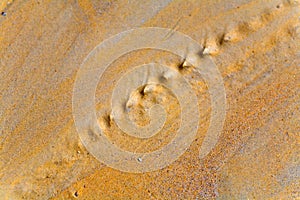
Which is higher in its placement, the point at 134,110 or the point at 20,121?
the point at 20,121

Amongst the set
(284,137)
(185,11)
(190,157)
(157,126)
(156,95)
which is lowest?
(284,137)

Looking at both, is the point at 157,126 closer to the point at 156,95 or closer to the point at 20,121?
the point at 156,95

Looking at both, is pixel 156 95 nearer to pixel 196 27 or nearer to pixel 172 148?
pixel 172 148

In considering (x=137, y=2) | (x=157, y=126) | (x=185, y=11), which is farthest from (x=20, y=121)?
(x=185, y=11)

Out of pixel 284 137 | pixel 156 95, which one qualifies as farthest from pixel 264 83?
pixel 156 95

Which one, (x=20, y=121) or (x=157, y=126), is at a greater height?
(x=20, y=121)

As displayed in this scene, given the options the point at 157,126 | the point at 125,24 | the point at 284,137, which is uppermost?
the point at 125,24
